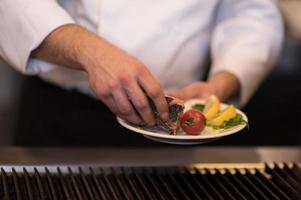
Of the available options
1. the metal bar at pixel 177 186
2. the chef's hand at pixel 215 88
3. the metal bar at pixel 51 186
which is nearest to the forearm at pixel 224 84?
the chef's hand at pixel 215 88

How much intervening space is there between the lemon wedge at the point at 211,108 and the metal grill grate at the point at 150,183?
0.12 m

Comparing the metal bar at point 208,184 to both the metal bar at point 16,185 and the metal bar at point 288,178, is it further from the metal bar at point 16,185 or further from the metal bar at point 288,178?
Answer: the metal bar at point 16,185

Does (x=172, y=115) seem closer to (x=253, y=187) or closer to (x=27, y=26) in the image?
(x=253, y=187)

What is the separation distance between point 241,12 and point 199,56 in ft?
0.59

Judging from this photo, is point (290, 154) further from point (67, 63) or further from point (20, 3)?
point (20, 3)

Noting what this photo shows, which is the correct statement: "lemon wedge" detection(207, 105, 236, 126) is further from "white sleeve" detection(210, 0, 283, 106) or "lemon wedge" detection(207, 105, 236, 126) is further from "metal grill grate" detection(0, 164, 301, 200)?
"white sleeve" detection(210, 0, 283, 106)

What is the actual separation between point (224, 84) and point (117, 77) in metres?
0.45

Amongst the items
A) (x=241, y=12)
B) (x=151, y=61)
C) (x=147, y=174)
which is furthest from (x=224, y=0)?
(x=147, y=174)

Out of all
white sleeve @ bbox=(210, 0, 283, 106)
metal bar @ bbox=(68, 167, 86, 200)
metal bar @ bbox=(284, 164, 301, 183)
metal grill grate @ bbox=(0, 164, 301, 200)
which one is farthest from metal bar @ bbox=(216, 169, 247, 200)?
white sleeve @ bbox=(210, 0, 283, 106)

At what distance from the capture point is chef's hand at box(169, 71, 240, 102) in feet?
3.55

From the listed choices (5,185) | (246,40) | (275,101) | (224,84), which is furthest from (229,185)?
(275,101)

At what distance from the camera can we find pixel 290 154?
0.95m

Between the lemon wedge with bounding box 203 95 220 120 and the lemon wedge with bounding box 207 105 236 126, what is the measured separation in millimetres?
10

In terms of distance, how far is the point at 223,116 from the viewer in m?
0.91
